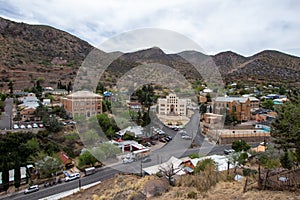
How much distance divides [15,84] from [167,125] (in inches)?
628

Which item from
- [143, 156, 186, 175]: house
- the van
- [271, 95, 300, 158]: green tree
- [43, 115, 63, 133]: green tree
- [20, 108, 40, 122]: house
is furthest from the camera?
[20, 108, 40, 122]: house

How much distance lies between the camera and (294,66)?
30656 millimetres

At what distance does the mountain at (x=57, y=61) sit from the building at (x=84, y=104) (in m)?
6.00

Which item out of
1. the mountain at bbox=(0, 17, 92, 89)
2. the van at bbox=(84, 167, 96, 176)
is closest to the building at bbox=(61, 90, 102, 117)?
the van at bbox=(84, 167, 96, 176)

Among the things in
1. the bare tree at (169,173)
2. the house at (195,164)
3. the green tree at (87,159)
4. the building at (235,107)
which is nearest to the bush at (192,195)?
the bare tree at (169,173)

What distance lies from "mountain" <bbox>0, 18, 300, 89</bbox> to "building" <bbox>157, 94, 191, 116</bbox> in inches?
328

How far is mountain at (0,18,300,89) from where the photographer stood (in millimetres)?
21562

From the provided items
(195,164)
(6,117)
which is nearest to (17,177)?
(6,117)

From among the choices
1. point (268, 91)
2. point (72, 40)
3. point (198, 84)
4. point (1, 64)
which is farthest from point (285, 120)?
point (72, 40)

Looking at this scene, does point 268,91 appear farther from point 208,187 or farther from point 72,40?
point 72,40

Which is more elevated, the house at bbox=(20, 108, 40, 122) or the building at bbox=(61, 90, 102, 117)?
the building at bbox=(61, 90, 102, 117)

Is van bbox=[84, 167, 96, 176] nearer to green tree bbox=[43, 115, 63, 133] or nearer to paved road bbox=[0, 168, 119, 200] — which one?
paved road bbox=[0, 168, 119, 200]

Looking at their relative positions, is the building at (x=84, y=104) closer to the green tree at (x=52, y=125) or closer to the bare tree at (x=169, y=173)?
the green tree at (x=52, y=125)

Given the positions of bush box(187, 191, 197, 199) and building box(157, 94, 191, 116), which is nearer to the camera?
bush box(187, 191, 197, 199)
